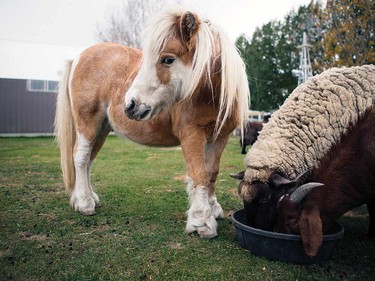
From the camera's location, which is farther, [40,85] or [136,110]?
[40,85]

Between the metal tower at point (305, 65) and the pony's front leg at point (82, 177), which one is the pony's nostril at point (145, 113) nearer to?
the pony's front leg at point (82, 177)

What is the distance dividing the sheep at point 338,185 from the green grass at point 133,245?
441 millimetres

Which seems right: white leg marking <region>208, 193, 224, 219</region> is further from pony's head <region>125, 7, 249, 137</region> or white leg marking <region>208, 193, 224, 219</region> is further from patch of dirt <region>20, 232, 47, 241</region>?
patch of dirt <region>20, 232, 47, 241</region>

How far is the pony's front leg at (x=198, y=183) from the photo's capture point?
3473 millimetres

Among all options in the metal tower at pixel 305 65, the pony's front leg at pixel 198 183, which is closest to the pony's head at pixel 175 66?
the pony's front leg at pixel 198 183

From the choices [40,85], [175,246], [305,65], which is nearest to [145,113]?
[175,246]

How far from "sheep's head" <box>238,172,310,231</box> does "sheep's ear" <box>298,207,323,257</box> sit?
27cm

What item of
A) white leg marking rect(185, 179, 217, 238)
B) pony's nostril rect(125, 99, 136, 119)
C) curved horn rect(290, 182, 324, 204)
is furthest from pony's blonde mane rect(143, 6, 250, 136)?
curved horn rect(290, 182, 324, 204)

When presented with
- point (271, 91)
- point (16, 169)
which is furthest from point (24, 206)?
point (271, 91)

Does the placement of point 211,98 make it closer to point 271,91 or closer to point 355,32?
point 355,32

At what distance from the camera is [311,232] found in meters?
2.57

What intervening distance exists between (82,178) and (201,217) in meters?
1.95

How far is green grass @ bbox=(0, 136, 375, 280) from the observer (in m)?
2.66

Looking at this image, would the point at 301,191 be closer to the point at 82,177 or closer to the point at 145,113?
the point at 145,113
